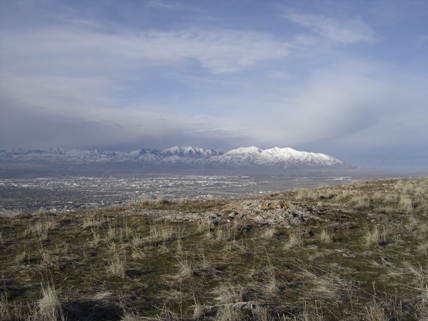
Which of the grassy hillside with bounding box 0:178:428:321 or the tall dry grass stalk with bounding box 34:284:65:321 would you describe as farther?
the grassy hillside with bounding box 0:178:428:321

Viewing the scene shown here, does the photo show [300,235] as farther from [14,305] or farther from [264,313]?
[14,305]

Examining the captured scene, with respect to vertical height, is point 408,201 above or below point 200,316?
above

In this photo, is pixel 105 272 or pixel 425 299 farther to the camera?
pixel 105 272

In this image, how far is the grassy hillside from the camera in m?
5.53

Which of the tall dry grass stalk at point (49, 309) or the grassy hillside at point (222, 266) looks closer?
the tall dry grass stalk at point (49, 309)

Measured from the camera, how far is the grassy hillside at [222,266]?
18.1 ft

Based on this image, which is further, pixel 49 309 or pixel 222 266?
pixel 222 266

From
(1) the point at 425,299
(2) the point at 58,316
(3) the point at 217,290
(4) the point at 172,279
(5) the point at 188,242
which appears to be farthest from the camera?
(5) the point at 188,242

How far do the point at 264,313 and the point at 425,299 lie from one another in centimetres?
324

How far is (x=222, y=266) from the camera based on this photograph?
7.79m

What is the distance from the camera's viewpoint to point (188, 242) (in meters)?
9.88

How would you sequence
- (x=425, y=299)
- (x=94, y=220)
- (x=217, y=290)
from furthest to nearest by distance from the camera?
1. (x=94, y=220)
2. (x=217, y=290)
3. (x=425, y=299)

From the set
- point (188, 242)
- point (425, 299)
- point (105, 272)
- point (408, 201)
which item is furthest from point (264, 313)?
point (408, 201)

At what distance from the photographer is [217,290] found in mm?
6371
